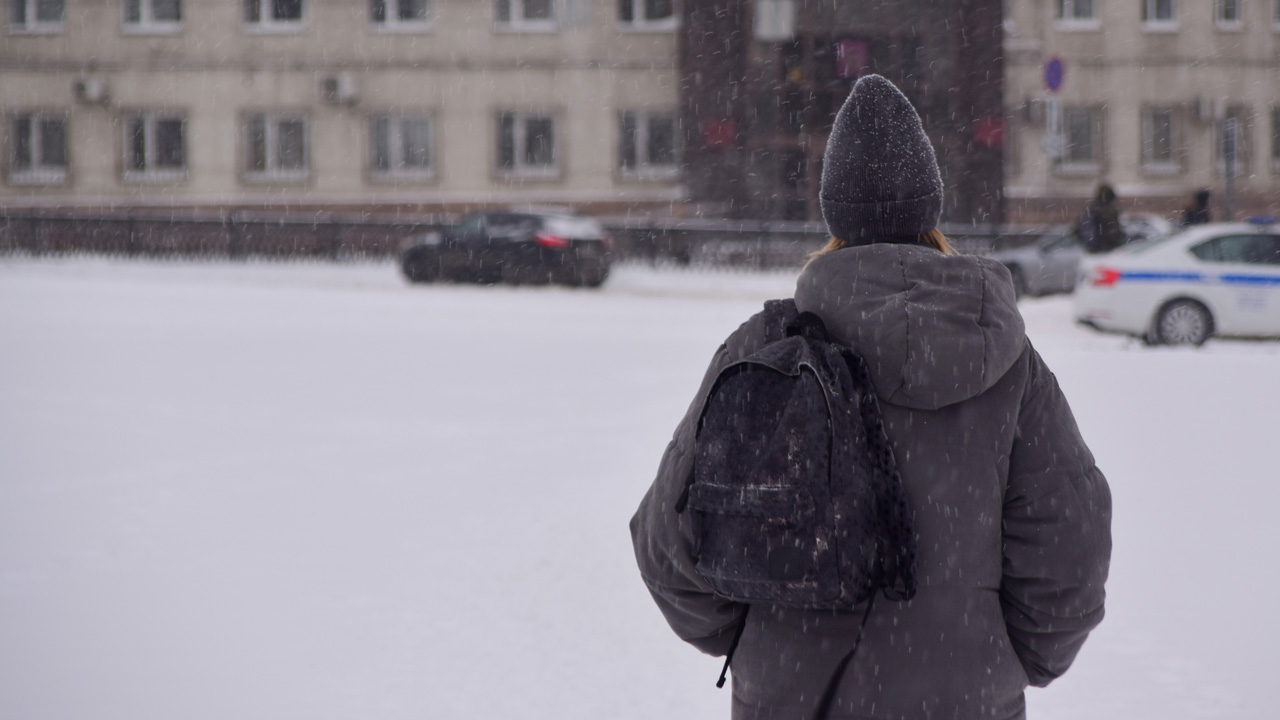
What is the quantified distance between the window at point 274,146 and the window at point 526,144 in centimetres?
492

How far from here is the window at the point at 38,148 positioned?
110ft

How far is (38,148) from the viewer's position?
33.7m

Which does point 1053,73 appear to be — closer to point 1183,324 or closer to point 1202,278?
point 1202,278

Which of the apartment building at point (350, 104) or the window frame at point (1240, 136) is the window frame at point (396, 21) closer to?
the apartment building at point (350, 104)

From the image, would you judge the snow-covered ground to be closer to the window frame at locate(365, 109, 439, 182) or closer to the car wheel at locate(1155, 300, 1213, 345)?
the car wheel at locate(1155, 300, 1213, 345)

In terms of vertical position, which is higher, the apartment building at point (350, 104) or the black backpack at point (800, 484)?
the apartment building at point (350, 104)

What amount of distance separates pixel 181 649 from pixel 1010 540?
3873 millimetres

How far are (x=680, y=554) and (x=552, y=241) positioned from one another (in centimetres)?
2099

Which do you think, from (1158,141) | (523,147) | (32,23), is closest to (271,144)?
(523,147)

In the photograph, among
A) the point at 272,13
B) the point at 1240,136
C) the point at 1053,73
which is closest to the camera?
the point at 1053,73

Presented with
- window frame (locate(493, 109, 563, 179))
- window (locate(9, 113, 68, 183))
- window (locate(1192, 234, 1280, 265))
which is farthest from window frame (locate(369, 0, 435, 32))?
window (locate(1192, 234, 1280, 265))

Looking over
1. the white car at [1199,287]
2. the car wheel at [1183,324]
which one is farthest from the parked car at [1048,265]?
the car wheel at [1183,324]

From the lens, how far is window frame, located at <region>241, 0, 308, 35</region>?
33.1 metres

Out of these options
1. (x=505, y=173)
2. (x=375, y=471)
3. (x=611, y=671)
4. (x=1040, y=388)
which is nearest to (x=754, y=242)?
(x=505, y=173)
